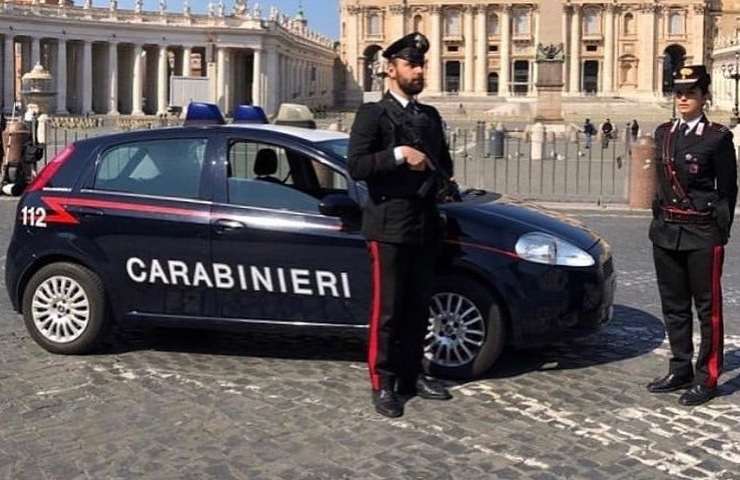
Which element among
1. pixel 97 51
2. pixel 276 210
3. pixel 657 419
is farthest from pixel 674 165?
pixel 97 51

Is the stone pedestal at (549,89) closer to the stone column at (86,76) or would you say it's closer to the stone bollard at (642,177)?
the stone bollard at (642,177)

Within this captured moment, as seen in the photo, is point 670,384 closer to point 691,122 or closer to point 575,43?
point 691,122

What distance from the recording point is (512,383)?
6586mm

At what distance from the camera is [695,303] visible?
20.8 ft

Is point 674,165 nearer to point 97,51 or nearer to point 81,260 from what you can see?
point 81,260

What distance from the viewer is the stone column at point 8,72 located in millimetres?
72688

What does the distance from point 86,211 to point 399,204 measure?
8.43 ft

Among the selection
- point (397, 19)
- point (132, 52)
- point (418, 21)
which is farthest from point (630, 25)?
point (132, 52)

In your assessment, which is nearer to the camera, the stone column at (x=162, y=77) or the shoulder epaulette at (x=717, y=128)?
the shoulder epaulette at (x=717, y=128)

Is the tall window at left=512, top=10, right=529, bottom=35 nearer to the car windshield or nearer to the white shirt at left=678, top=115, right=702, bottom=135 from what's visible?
the car windshield

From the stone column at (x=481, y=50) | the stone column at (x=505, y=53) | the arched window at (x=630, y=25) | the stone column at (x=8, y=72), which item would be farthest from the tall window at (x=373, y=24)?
the stone column at (x=8, y=72)

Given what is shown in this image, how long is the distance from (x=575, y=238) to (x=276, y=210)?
201 cm

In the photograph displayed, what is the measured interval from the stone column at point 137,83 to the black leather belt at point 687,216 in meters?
80.6

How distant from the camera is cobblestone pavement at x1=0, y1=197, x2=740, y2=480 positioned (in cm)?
507
